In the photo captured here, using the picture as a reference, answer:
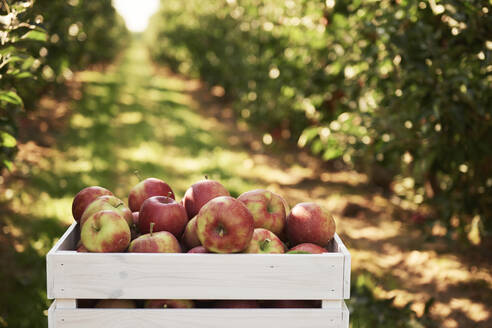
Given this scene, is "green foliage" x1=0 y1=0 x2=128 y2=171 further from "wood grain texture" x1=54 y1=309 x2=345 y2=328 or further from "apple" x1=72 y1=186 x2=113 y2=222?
"wood grain texture" x1=54 y1=309 x2=345 y2=328

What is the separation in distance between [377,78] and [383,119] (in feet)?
1.53

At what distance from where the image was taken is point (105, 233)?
176 centimetres

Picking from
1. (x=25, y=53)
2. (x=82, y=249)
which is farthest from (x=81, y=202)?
(x=25, y=53)

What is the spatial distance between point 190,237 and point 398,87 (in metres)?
2.20

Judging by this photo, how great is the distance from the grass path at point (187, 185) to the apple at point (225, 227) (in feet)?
5.74

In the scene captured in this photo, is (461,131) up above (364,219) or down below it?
above

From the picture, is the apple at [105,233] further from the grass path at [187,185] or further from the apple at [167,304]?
the grass path at [187,185]

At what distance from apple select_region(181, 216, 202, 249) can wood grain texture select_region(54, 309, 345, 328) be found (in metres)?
0.31

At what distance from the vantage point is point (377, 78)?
159 inches

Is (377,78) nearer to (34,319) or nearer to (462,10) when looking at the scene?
(462,10)

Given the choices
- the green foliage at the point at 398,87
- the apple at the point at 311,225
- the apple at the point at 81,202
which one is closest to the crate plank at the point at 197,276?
the apple at the point at 311,225

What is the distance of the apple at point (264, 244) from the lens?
72.8 inches

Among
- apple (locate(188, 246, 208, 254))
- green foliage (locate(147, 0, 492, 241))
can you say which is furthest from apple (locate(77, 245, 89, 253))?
green foliage (locate(147, 0, 492, 241))

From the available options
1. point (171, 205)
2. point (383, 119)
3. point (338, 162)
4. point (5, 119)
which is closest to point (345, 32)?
point (383, 119)
